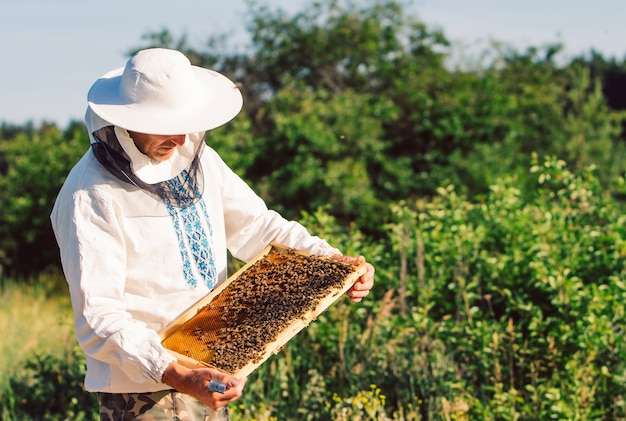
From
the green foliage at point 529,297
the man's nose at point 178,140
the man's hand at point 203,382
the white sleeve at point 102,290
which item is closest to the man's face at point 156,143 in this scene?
the man's nose at point 178,140

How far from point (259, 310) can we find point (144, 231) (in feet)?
1.70

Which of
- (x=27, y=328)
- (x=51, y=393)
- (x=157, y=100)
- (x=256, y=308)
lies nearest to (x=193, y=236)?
(x=256, y=308)

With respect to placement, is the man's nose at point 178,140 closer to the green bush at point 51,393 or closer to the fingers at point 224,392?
the fingers at point 224,392

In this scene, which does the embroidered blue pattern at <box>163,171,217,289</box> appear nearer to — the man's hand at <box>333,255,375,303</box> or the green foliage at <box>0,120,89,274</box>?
the man's hand at <box>333,255,375,303</box>

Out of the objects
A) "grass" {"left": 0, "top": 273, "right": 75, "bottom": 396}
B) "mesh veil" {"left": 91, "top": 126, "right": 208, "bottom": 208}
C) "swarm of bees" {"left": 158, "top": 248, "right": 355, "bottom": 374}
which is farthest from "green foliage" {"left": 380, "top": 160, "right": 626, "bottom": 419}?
"grass" {"left": 0, "top": 273, "right": 75, "bottom": 396}

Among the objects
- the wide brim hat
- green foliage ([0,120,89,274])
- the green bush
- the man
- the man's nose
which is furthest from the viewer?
green foliage ([0,120,89,274])

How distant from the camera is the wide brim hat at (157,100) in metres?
→ 2.45

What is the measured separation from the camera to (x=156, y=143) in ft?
8.39

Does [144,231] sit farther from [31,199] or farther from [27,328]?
[31,199]

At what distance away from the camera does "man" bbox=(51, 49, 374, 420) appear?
2328 millimetres

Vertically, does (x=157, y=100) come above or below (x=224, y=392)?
above

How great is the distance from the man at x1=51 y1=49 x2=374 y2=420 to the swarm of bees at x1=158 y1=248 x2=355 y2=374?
0.09 metres

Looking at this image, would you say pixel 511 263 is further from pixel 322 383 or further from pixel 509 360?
pixel 322 383

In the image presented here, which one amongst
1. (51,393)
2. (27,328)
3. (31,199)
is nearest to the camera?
(51,393)
